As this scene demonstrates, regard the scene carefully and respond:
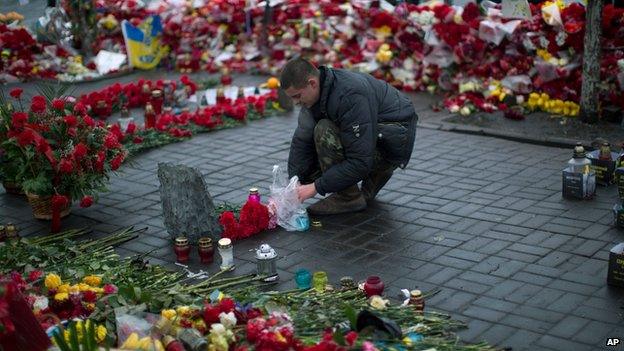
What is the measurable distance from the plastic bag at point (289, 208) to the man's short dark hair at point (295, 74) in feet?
2.22

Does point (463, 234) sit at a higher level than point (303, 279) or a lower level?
lower

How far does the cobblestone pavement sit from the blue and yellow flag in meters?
4.90

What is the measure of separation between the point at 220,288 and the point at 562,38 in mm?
5505

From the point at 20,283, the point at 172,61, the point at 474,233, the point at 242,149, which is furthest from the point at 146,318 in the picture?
the point at 172,61

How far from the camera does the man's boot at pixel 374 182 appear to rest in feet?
22.2

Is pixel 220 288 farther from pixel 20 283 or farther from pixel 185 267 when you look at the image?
pixel 20 283

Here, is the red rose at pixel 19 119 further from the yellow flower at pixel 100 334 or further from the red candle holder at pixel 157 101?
the red candle holder at pixel 157 101

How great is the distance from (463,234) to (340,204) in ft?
3.24

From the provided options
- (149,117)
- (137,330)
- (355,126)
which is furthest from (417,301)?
(149,117)

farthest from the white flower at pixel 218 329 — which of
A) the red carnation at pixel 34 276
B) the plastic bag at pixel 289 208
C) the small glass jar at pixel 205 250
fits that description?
the plastic bag at pixel 289 208

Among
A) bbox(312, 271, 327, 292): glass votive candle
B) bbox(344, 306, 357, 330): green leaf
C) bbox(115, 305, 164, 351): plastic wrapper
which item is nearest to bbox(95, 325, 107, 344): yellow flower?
bbox(115, 305, 164, 351): plastic wrapper

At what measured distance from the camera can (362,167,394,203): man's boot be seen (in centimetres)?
678

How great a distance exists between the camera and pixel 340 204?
6605 millimetres

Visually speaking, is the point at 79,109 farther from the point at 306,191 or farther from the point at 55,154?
the point at 306,191
